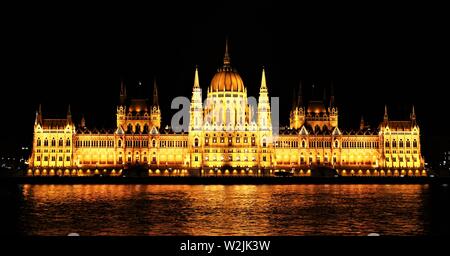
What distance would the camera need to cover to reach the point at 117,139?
120 m

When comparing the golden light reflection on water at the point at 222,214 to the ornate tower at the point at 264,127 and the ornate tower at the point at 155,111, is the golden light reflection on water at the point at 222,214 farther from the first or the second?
the ornate tower at the point at 155,111

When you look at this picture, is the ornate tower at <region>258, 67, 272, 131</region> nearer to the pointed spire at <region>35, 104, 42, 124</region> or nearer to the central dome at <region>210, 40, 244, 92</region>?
the central dome at <region>210, 40, 244, 92</region>

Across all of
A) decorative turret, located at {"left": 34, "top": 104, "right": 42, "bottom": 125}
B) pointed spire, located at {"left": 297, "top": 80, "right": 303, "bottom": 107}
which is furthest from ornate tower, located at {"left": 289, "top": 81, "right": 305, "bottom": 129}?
decorative turret, located at {"left": 34, "top": 104, "right": 42, "bottom": 125}

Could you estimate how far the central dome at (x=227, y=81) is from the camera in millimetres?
124812

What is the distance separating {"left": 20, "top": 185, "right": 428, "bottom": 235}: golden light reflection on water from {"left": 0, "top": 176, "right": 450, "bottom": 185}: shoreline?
84.4 feet

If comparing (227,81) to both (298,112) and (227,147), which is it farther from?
(298,112)

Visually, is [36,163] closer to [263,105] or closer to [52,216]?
[263,105]

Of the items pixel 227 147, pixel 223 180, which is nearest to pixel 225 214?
pixel 223 180

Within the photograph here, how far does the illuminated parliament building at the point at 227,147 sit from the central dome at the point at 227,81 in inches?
10.4

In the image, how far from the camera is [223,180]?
A: 105 metres

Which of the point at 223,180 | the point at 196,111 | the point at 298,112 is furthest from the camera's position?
the point at 298,112

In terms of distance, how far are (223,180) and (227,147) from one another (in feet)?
46.5
